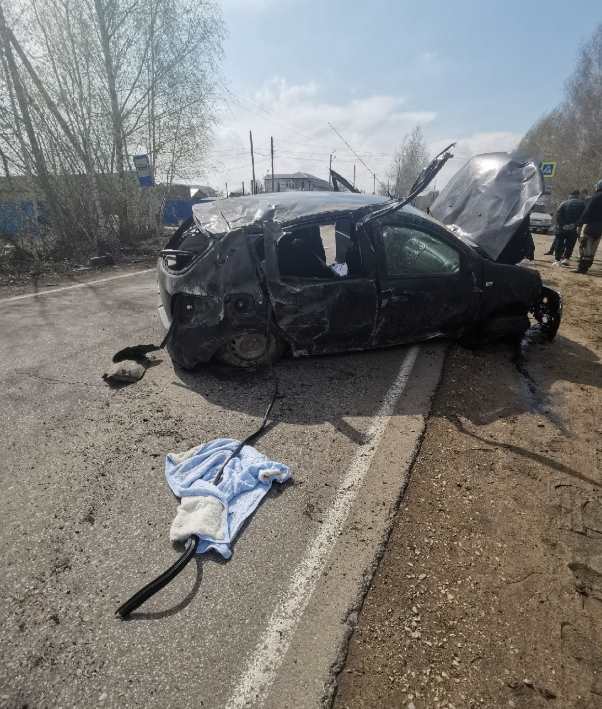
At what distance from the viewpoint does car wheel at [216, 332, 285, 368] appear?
374 cm

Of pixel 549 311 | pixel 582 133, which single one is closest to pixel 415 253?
pixel 549 311

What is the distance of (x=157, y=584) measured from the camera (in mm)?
1804

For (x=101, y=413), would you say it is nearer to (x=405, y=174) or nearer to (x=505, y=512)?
(x=505, y=512)

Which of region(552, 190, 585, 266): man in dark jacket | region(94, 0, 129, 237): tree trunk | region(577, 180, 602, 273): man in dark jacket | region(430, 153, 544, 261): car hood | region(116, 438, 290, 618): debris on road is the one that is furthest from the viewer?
region(94, 0, 129, 237): tree trunk

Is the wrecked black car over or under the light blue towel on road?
over

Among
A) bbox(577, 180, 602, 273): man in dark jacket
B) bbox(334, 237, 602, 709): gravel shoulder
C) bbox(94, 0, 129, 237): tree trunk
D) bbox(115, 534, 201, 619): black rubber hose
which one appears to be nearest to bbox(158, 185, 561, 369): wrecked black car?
bbox(334, 237, 602, 709): gravel shoulder

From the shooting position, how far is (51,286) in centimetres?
762

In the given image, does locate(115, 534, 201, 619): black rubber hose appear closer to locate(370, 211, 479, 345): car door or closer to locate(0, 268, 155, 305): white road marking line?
locate(370, 211, 479, 345): car door

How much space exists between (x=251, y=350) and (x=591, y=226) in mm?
8922

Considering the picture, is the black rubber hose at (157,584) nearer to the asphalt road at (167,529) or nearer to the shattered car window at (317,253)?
the asphalt road at (167,529)

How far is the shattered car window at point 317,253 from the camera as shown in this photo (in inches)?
147

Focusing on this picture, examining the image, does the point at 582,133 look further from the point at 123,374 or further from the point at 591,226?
the point at 123,374

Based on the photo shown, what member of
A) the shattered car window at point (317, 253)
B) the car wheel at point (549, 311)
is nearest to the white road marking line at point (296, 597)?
the shattered car window at point (317, 253)

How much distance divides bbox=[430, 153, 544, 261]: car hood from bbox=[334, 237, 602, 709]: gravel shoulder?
1.81 metres
